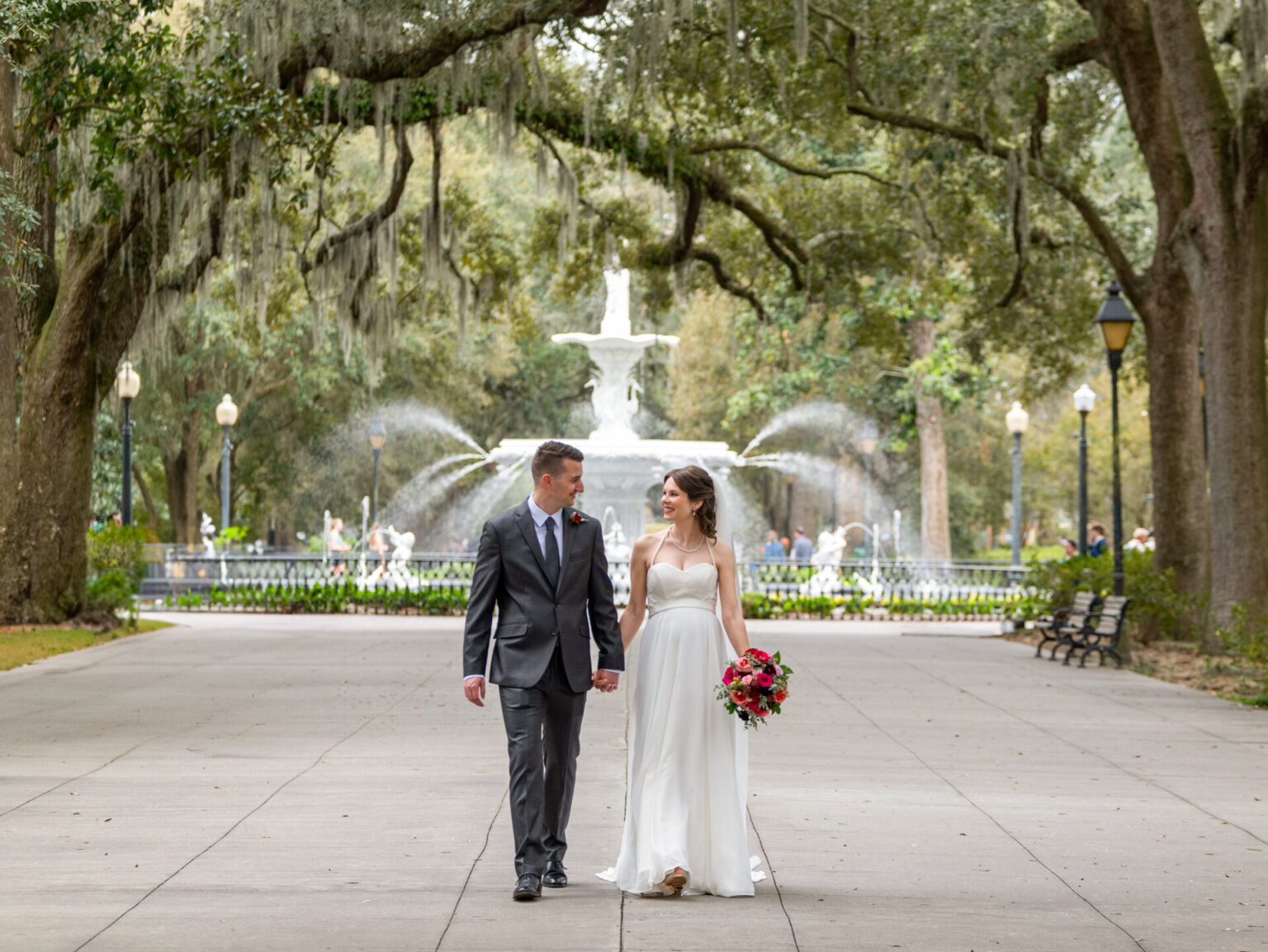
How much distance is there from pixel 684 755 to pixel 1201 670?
12.1 meters

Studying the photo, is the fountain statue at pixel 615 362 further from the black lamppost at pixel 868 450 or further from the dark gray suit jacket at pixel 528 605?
the dark gray suit jacket at pixel 528 605

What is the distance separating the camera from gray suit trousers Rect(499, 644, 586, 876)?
6293 mm

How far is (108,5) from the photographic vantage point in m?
14.8

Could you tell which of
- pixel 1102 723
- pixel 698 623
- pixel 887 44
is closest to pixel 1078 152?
pixel 887 44

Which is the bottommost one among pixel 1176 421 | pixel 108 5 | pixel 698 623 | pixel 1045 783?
pixel 1045 783

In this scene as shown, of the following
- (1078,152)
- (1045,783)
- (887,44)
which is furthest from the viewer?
(1078,152)

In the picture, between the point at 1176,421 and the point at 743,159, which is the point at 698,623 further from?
the point at 743,159

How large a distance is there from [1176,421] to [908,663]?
15.3 ft

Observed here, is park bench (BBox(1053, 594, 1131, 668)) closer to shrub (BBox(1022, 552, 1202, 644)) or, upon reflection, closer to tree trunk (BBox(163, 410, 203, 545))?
shrub (BBox(1022, 552, 1202, 644))

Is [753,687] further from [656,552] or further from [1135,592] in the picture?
[1135,592]

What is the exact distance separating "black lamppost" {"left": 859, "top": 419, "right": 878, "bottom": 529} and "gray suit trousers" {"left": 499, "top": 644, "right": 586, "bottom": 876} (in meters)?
35.3

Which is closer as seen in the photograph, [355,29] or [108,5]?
[108,5]

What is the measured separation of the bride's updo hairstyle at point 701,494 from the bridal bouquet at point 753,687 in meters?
0.54

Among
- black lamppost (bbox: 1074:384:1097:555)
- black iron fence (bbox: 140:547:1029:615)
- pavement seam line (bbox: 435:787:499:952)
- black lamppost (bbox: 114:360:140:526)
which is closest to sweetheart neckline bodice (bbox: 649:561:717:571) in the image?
pavement seam line (bbox: 435:787:499:952)
